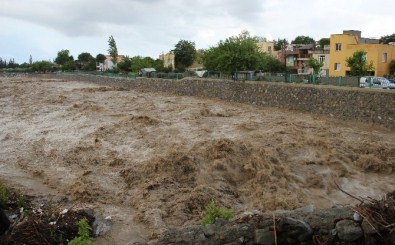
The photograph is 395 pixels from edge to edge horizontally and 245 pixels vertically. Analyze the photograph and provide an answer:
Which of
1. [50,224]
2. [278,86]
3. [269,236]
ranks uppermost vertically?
[278,86]

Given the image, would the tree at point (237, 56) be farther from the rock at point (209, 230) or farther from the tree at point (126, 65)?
the tree at point (126, 65)

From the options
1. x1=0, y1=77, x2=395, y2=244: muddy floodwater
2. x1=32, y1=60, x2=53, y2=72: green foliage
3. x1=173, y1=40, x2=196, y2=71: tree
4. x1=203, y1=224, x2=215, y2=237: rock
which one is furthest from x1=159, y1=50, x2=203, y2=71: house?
x1=203, y1=224, x2=215, y2=237: rock

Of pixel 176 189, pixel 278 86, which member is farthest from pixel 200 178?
pixel 278 86

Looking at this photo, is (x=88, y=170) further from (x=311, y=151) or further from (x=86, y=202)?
(x=311, y=151)

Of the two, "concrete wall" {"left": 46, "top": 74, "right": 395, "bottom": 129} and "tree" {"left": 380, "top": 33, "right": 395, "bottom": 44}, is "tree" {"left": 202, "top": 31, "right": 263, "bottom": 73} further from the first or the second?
"tree" {"left": 380, "top": 33, "right": 395, "bottom": 44}

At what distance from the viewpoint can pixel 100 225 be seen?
7.64 m

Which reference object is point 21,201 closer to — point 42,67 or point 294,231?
point 294,231

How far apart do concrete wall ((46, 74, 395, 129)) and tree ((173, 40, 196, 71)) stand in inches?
1690

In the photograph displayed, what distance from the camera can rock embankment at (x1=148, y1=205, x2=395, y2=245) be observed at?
14.5 feet

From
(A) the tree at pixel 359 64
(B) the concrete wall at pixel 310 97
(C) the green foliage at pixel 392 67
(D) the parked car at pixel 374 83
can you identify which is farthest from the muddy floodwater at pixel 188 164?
(C) the green foliage at pixel 392 67

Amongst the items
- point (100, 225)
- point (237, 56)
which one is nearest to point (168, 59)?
point (237, 56)

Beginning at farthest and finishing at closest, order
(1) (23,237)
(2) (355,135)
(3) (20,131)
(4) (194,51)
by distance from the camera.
A: (4) (194,51) → (3) (20,131) → (2) (355,135) → (1) (23,237)

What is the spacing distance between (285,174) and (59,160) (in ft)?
24.0

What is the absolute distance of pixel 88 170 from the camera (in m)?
11.8
